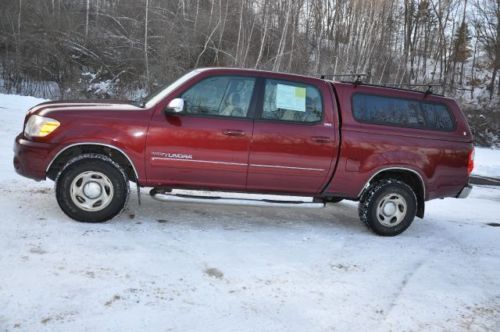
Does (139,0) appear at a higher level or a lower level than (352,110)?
higher

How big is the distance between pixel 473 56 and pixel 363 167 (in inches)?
1823

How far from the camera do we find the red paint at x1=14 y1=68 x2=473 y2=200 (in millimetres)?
5242

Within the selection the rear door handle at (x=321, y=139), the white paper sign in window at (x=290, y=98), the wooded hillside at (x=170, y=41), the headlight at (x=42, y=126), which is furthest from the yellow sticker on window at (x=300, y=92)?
the wooded hillside at (x=170, y=41)

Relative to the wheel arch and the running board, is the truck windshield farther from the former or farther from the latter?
the wheel arch

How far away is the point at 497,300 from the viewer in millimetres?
4531

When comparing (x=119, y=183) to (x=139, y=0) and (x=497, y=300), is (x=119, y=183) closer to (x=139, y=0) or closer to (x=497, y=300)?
(x=497, y=300)

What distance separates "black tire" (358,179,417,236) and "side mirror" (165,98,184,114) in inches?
97.1

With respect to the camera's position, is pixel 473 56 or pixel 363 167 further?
pixel 473 56

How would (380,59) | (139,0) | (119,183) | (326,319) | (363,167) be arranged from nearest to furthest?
(326,319) → (119,183) → (363,167) → (139,0) → (380,59)

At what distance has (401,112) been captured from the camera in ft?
20.1

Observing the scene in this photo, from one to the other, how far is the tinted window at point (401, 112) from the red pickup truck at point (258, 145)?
13mm

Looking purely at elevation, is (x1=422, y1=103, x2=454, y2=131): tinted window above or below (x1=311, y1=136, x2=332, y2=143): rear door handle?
above

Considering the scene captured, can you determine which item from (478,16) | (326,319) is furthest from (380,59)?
(326,319)

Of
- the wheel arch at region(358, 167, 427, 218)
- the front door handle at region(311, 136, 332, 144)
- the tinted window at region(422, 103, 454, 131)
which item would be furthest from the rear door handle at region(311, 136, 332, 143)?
the tinted window at region(422, 103, 454, 131)
